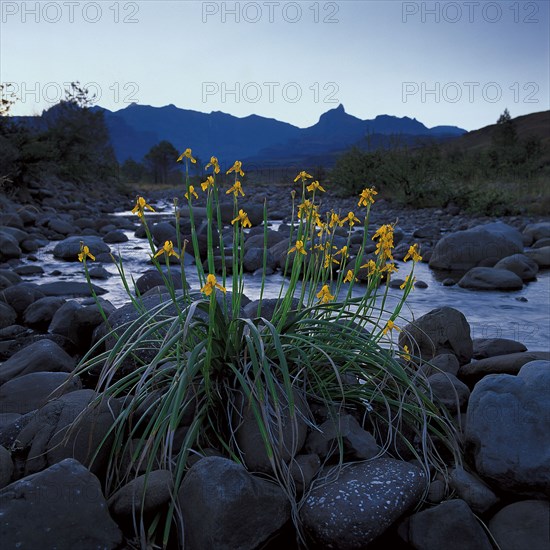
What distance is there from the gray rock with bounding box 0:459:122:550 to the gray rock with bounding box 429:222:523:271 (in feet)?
27.8

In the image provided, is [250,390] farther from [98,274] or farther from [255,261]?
[255,261]

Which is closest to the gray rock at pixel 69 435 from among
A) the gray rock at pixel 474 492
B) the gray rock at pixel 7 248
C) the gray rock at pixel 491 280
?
the gray rock at pixel 474 492

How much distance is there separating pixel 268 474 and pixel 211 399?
17.9 inches

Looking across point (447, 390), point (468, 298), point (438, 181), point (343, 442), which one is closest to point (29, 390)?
point (343, 442)

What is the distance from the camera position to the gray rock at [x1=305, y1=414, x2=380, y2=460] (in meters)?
2.85

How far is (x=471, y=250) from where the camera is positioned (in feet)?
33.0

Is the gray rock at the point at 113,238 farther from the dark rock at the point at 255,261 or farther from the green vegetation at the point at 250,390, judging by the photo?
the green vegetation at the point at 250,390

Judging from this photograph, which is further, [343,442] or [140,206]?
[140,206]

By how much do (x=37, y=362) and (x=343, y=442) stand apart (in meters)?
2.46

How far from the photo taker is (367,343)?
10.1 feet

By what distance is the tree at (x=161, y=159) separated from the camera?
250ft

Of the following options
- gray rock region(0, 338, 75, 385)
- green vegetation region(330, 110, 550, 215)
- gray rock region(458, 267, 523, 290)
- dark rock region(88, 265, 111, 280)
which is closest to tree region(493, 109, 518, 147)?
green vegetation region(330, 110, 550, 215)

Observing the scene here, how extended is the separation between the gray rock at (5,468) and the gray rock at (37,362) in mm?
1546

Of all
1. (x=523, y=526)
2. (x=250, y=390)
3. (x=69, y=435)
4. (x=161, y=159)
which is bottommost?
(x=161, y=159)
